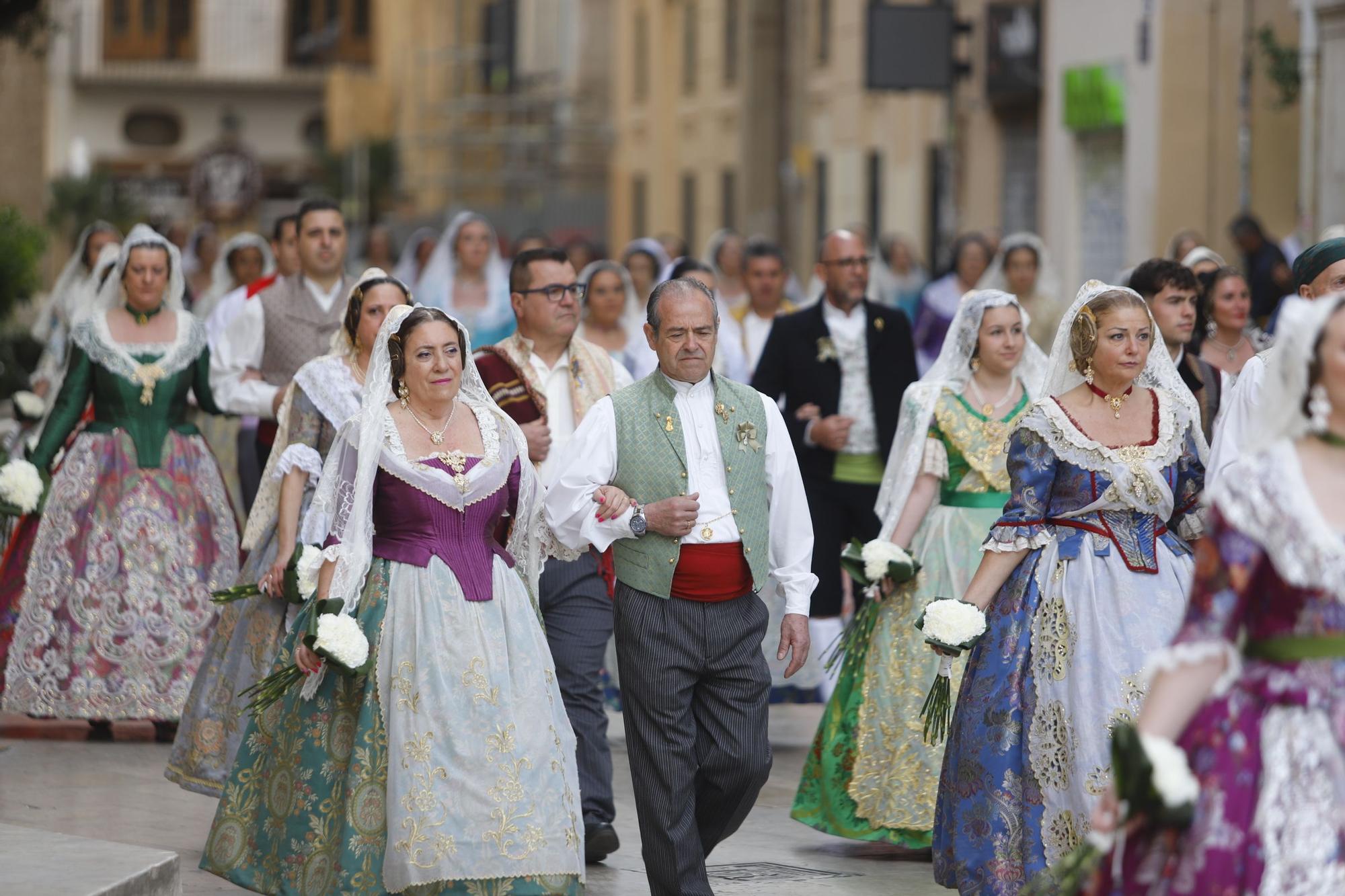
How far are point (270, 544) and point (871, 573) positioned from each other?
7.06 ft

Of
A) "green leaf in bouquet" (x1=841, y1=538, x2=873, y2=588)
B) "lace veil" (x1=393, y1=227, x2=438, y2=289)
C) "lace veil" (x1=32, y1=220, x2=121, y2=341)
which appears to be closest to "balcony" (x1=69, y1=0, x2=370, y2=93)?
"lace veil" (x1=393, y1=227, x2=438, y2=289)

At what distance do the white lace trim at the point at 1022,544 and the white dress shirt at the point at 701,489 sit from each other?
1.73 ft

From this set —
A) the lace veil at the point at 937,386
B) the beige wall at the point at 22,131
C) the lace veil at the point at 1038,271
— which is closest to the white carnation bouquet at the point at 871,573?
the lace veil at the point at 937,386

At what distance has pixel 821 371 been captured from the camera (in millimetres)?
10070

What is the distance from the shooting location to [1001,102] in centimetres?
2480

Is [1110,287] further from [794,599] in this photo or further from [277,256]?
[277,256]

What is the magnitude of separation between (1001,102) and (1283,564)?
819 inches

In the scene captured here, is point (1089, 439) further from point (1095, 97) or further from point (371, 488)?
point (1095, 97)

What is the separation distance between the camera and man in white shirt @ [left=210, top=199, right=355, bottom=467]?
32.9 ft

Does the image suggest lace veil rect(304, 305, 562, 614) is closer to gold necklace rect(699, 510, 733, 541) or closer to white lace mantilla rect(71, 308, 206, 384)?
gold necklace rect(699, 510, 733, 541)

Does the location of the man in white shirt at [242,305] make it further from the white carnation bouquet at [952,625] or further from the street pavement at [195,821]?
the white carnation bouquet at [952,625]

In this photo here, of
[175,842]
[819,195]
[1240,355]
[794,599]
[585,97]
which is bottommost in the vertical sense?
[175,842]

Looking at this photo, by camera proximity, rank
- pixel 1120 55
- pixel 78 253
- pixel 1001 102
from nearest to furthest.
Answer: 1. pixel 78 253
2. pixel 1120 55
3. pixel 1001 102

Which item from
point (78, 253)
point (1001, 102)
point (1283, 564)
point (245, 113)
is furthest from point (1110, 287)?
point (245, 113)
